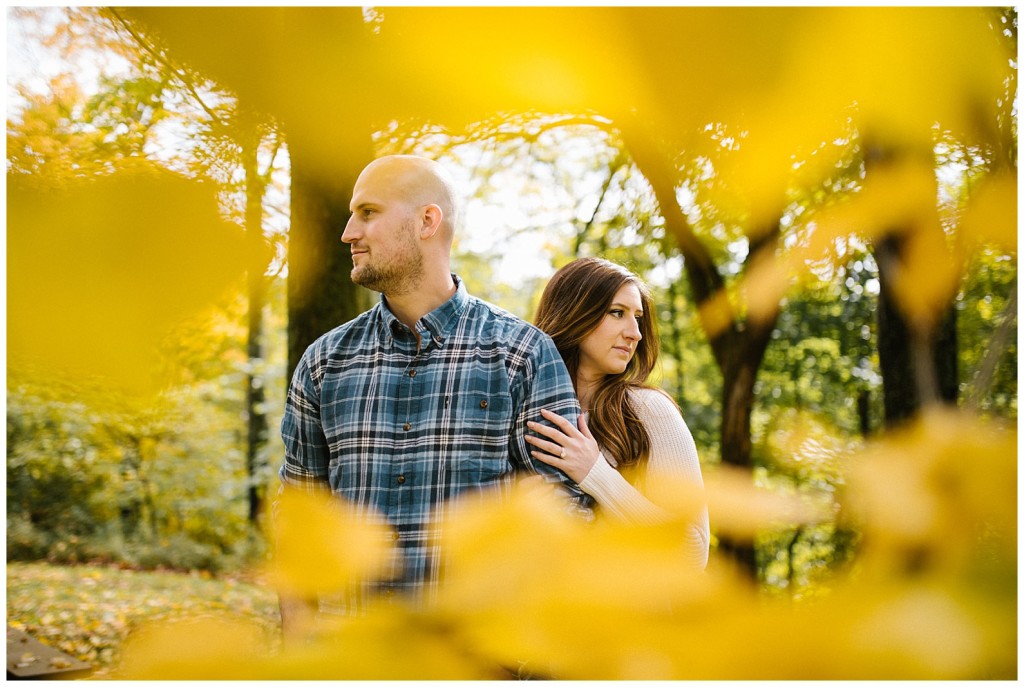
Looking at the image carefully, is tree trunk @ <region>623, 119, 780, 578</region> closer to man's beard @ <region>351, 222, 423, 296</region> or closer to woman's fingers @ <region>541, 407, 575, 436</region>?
woman's fingers @ <region>541, 407, 575, 436</region>

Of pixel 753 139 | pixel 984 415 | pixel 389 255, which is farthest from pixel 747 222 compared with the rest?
Result: pixel 389 255

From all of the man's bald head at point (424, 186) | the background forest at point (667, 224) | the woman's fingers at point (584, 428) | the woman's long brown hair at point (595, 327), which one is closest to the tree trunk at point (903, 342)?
the background forest at point (667, 224)

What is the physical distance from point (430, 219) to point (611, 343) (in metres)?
0.44

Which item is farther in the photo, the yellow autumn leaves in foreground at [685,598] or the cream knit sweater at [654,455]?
the cream knit sweater at [654,455]

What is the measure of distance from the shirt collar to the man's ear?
0.31 ft

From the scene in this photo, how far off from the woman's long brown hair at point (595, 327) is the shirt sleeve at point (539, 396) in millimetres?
188

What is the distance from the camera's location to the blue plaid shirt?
85 cm

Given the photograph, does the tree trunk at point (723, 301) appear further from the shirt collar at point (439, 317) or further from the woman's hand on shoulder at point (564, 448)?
the shirt collar at point (439, 317)

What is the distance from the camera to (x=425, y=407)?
92 cm

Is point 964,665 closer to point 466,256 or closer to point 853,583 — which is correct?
point 853,583

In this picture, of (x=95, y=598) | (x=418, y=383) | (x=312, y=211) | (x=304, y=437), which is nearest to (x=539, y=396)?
(x=418, y=383)

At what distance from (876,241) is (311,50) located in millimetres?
271

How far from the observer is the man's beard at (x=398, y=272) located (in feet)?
2.97

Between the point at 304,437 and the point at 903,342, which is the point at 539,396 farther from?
the point at 903,342
